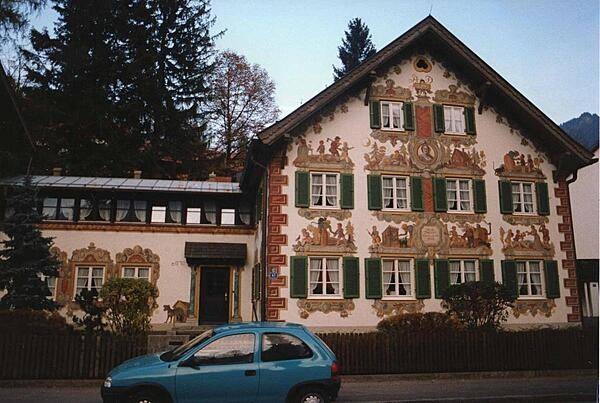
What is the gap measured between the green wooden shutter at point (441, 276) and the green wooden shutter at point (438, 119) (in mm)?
5122

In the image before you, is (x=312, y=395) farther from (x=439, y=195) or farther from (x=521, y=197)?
(x=521, y=197)

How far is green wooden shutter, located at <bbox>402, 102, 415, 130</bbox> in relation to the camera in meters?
20.0

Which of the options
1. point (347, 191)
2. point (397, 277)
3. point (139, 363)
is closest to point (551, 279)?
point (397, 277)

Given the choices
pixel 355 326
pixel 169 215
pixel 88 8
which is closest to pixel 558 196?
pixel 355 326

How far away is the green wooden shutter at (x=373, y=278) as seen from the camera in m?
18.2

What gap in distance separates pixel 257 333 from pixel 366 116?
41.6 feet

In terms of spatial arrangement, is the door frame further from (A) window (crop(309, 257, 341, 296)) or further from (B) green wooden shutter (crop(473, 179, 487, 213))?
(B) green wooden shutter (crop(473, 179, 487, 213))

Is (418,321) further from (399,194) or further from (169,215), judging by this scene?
(169,215)

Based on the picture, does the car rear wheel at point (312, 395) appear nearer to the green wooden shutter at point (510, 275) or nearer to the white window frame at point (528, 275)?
the green wooden shutter at point (510, 275)

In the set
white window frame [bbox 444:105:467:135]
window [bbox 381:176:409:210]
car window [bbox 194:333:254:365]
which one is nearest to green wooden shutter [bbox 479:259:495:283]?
window [bbox 381:176:409:210]

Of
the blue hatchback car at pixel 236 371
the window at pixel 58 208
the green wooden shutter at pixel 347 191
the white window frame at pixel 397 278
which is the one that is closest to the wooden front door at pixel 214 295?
the window at pixel 58 208

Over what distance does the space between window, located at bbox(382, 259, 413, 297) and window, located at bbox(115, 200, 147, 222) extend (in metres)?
10.5

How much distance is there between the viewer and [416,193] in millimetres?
19453

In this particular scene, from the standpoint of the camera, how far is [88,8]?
33.0 meters
